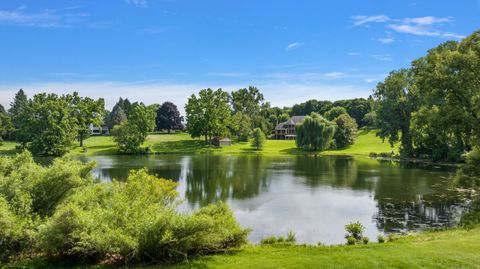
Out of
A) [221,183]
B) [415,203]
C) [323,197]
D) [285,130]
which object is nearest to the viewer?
[415,203]

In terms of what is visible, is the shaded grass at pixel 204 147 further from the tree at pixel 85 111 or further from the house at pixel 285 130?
the house at pixel 285 130

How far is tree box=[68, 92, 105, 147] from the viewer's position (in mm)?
92188

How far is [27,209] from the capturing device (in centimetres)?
1374

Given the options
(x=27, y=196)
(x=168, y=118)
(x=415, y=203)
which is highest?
(x=168, y=118)

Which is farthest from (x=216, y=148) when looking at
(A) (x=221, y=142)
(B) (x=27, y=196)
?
(B) (x=27, y=196)

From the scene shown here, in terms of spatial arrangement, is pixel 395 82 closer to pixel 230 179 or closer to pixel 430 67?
pixel 430 67

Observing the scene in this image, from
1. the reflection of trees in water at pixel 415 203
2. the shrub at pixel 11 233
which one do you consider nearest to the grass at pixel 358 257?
the shrub at pixel 11 233

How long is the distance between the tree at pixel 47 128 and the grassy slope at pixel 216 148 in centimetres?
475

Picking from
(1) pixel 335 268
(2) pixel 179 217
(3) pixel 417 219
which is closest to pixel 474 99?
(3) pixel 417 219

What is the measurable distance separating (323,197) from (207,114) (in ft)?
220

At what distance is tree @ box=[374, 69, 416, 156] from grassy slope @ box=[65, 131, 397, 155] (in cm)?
1000

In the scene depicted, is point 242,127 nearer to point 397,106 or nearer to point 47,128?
point 397,106

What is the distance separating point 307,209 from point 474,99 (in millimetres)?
14990

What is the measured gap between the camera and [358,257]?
41.7 feet
